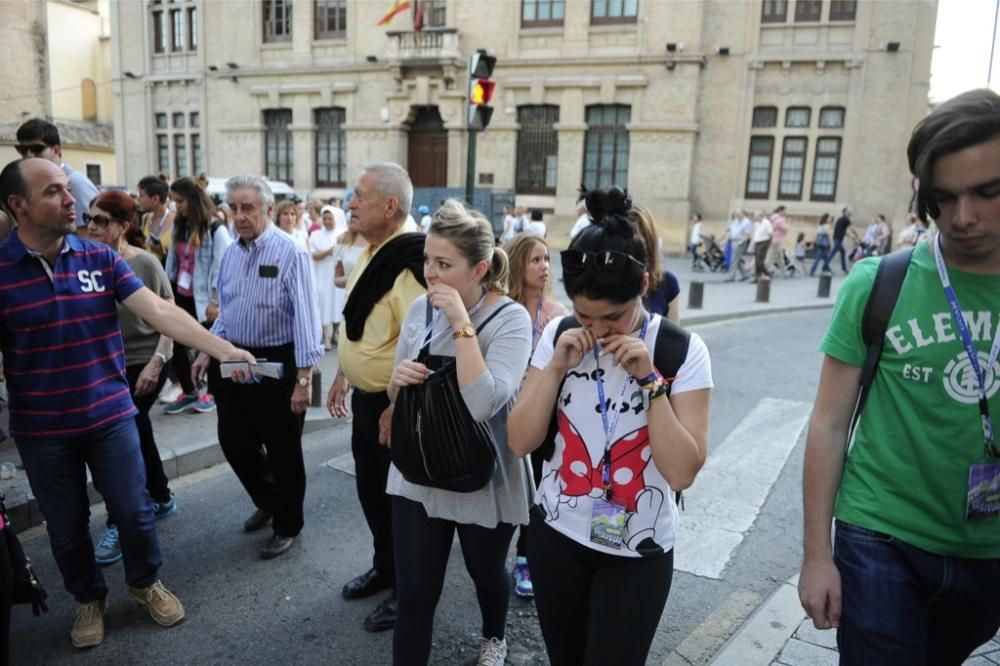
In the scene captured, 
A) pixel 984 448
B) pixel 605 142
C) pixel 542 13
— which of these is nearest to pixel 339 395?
pixel 984 448

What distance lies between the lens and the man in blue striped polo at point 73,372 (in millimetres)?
2869

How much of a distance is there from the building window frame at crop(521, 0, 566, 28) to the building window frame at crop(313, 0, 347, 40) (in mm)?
7131

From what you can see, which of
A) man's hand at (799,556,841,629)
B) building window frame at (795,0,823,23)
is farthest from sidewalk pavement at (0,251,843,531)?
building window frame at (795,0,823,23)

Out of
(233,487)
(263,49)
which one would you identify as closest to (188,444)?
(233,487)

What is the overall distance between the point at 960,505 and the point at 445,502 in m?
1.57

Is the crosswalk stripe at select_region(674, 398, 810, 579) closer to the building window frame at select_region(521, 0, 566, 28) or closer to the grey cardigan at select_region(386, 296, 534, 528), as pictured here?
the grey cardigan at select_region(386, 296, 534, 528)

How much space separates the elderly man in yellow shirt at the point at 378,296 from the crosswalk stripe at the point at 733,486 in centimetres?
187

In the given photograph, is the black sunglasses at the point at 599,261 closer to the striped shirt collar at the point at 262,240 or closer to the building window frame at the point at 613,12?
the striped shirt collar at the point at 262,240

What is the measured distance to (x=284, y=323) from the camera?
3822 millimetres

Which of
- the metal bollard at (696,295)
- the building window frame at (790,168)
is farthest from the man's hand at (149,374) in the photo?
the building window frame at (790,168)

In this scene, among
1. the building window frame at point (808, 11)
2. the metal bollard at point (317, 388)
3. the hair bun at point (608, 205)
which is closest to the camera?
the hair bun at point (608, 205)

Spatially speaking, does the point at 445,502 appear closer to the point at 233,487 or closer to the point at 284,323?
the point at 284,323

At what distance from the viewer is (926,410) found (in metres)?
1.75

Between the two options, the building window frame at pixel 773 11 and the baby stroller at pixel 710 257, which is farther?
the building window frame at pixel 773 11
